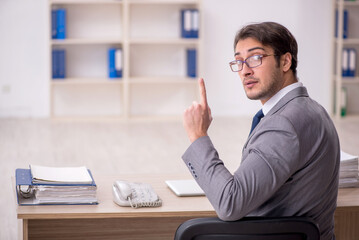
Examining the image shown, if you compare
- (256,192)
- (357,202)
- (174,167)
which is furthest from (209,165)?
(174,167)

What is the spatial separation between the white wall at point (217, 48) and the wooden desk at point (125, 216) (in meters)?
5.04

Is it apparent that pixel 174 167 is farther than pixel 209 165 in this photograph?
Yes

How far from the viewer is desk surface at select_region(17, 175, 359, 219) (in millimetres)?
2096

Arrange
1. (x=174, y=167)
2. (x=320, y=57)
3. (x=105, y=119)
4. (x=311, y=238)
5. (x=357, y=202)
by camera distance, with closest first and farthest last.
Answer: (x=311, y=238) → (x=357, y=202) → (x=174, y=167) → (x=105, y=119) → (x=320, y=57)

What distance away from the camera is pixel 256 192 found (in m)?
1.71

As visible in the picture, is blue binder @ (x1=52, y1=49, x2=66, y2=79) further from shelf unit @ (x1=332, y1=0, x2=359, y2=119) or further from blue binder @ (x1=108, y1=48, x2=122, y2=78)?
shelf unit @ (x1=332, y1=0, x2=359, y2=119)

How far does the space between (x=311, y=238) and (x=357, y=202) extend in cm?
64

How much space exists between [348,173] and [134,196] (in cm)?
87

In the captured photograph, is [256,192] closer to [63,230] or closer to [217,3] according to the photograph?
[63,230]

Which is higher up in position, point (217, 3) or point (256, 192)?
point (217, 3)

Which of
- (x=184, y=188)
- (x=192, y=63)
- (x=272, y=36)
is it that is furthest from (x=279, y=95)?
(x=192, y=63)

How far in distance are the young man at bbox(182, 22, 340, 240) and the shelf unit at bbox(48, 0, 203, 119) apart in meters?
5.25

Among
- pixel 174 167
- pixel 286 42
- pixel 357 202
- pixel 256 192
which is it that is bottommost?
pixel 174 167

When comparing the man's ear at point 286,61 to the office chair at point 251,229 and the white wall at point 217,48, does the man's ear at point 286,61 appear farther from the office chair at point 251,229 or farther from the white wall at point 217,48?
the white wall at point 217,48
